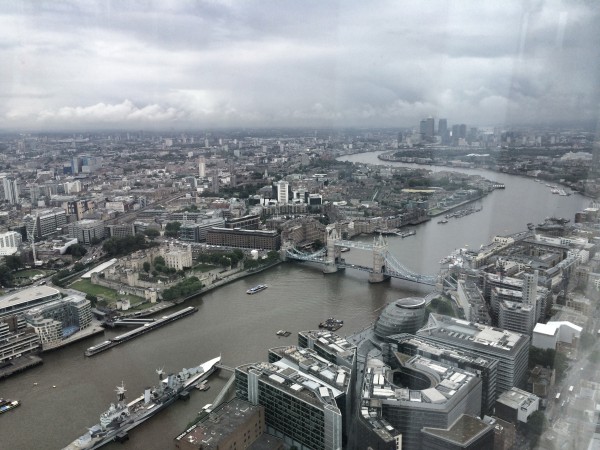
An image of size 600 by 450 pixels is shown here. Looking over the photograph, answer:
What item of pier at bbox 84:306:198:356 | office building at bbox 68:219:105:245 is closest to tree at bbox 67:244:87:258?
office building at bbox 68:219:105:245

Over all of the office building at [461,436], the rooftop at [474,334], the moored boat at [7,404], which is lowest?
the moored boat at [7,404]

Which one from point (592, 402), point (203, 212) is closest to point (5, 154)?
point (203, 212)

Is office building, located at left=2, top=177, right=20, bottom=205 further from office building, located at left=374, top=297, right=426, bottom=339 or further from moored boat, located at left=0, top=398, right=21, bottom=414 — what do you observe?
office building, located at left=374, top=297, right=426, bottom=339

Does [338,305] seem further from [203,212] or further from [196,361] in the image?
[203,212]

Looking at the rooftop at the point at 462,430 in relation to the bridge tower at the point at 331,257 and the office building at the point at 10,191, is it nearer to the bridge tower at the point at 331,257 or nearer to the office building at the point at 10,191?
the bridge tower at the point at 331,257

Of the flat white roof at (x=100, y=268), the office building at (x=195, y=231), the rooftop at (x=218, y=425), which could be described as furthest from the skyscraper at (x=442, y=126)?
the flat white roof at (x=100, y=268)

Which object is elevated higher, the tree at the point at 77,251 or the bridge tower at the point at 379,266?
the bridge tower at the point at 379,266

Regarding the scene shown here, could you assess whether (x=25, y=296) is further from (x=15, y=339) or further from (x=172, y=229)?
(x=172, y=229)

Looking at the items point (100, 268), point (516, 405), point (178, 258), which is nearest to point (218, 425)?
point (516, 405)
